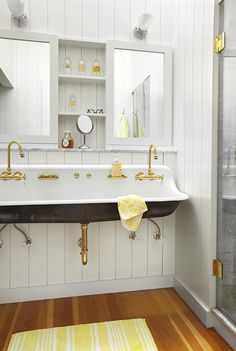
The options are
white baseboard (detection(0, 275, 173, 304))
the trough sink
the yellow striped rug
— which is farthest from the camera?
white baseboard (detection(0, 275, 173, 304))

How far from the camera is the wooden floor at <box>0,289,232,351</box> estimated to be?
145 cm

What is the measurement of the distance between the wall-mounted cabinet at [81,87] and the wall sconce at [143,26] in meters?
0.29

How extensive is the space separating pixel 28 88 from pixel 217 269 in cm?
173

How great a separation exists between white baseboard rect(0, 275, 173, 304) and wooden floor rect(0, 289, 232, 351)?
42 mm

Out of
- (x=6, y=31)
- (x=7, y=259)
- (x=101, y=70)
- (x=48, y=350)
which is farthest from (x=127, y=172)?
(x=6, y=31)

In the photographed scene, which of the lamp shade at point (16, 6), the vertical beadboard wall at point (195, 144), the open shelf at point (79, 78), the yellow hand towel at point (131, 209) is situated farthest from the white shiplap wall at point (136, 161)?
the yellow hand towel at point (131, 209)

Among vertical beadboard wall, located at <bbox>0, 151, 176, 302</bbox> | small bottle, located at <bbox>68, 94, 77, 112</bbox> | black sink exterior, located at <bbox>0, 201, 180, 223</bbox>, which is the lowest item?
vertical beadboard wall, located at <bbox>0, 151, 176, 302</bbox>

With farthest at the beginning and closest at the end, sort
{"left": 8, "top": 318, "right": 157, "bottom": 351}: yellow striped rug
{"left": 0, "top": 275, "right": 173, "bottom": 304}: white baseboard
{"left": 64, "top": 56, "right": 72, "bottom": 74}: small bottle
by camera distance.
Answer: {"left": 64, "top": 56, "right": 72, "bottom": 74}: small bottle → {"left": 0, "top": 275, "right": 173, "bottom": 304}: white baseboard → {"left": 8, "top": 318, "right": 157, "bottom": 351}: yellow striped rug

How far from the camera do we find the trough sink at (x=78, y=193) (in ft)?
4.90

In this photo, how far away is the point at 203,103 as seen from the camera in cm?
166

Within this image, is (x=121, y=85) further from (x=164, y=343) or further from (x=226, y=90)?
(x=164, y=343)

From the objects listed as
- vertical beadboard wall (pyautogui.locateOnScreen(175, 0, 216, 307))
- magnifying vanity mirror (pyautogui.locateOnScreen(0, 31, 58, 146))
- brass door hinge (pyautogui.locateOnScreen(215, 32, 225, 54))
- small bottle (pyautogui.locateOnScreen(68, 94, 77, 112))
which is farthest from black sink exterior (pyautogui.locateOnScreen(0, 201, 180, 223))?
brass door hinge (pyautogui.locateOnScreen(215, 32, 225, 54))

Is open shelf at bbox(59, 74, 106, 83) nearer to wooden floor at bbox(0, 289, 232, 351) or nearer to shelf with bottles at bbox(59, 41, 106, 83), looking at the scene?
shelf with bottles at bbox(59, 41, 106, 83)

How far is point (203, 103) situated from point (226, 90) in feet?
0.60
